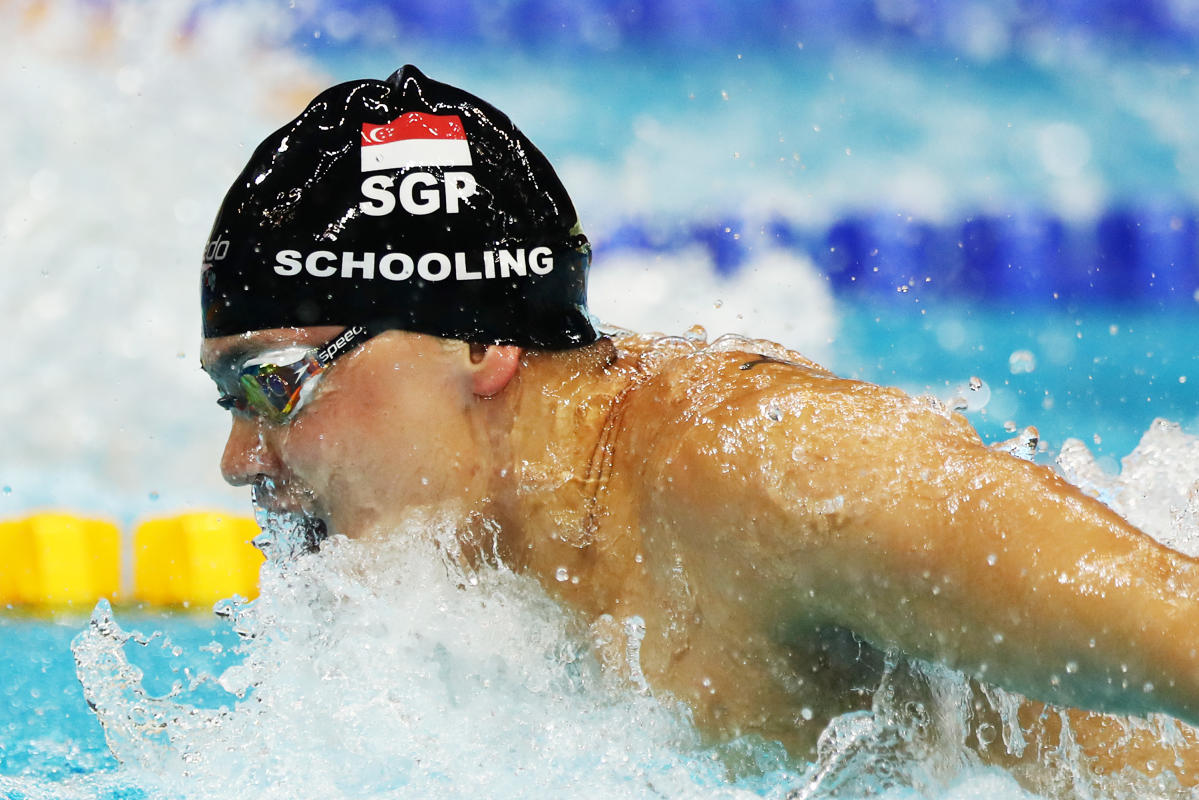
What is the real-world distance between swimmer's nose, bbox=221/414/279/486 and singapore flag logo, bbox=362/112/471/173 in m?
0.36

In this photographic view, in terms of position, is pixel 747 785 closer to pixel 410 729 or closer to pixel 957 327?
pixel 410 729

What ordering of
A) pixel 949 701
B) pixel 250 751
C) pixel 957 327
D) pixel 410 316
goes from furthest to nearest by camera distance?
1. pixel 957 327
2. pixel 250 751
3. pixel 410 316
4. pixel 949 701

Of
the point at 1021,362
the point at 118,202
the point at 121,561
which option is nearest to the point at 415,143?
the point at 121,561

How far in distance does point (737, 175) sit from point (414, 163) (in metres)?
3.16

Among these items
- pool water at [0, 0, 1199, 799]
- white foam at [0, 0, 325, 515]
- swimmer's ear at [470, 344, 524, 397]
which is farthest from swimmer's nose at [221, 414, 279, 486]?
white foam at [0, 0, 325, 515]

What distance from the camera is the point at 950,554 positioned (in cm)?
121

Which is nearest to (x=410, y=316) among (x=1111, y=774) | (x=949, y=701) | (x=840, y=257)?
(x=949, y=701)

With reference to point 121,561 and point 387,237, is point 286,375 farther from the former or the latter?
point 121,561

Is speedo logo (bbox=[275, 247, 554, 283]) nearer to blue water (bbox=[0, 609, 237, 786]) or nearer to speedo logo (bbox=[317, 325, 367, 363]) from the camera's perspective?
speedo logo (bbox=[317, 325, 367, 363])

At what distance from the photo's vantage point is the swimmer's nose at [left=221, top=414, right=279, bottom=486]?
165cm

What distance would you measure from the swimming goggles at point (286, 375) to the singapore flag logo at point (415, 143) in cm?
22

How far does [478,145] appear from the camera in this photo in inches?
67.2

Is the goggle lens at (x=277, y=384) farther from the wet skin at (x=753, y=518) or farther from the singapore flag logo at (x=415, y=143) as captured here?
the singapore flag logo at (x=415, y=143)

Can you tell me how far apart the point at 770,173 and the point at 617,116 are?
60cm
